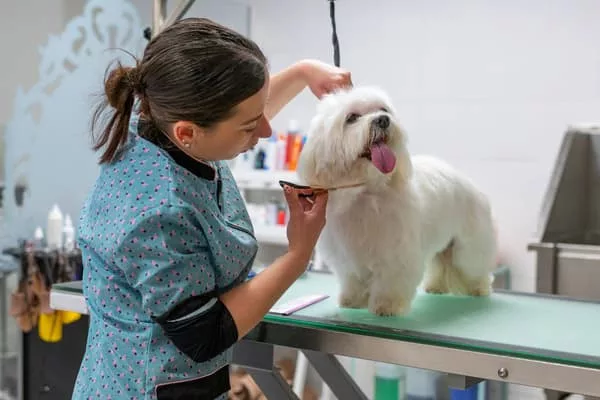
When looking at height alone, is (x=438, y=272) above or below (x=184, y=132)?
below

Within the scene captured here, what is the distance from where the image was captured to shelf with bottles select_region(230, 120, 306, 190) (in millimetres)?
3064

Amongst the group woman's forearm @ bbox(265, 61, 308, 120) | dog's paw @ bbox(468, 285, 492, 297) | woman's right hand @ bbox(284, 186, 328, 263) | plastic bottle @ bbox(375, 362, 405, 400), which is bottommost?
plastic bottle @ bbox(375, 362, 405, 400)

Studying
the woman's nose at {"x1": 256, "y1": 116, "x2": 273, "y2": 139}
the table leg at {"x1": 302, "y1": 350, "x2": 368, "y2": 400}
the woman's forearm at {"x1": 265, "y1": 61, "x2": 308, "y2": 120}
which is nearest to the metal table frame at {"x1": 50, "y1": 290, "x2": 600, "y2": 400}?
the table leg at {"x1": 302, "y1": 350, "x2": 368, "y2": 400}

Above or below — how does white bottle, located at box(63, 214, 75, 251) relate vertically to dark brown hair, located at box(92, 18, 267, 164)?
below

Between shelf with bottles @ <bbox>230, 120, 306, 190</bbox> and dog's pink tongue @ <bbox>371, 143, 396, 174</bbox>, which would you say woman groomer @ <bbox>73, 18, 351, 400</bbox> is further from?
shelf with bottles @ <bbox>230, 120, 306, 190</bbox>

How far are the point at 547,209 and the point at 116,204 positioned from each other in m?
1.63

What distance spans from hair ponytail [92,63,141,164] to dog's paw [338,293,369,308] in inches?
22.9

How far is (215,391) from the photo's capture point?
1121 mm

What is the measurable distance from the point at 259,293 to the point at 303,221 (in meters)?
Result: 0.14

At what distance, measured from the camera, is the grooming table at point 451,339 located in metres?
1.08

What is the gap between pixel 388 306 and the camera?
1.38 metres

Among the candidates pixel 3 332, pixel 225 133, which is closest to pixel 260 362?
pixel 225 133

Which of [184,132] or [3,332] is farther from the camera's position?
[3,332]

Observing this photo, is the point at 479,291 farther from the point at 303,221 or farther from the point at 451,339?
the point at 303,221
